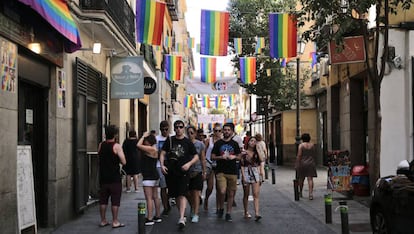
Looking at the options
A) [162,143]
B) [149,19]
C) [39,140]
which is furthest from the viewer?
[149,19]

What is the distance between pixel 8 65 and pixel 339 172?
903 cm

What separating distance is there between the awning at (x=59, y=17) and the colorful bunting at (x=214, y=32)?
6026 mm

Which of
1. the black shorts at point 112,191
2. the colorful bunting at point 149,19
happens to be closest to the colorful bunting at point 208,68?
the colorful bunting at point 149,19

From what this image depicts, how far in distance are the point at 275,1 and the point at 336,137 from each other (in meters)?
13.1

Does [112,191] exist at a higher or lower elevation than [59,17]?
lower

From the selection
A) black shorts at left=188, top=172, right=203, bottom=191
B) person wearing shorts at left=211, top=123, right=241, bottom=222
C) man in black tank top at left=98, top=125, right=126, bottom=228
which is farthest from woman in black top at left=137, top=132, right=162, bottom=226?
person wearing shorts at left=211, top=123, right=241, bottom=222

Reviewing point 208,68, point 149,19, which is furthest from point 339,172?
point 208,68

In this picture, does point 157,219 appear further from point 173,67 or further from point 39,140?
point 173,67

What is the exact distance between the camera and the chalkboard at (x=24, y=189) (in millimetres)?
7555

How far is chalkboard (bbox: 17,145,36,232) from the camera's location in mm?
7555

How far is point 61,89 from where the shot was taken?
395 inches

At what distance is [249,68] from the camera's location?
2288 centimetres

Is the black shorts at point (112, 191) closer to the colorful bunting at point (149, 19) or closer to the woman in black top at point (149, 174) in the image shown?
the woman in black top at point (149, 174)

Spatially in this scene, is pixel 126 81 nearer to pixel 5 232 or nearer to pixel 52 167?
pixel 52 167
